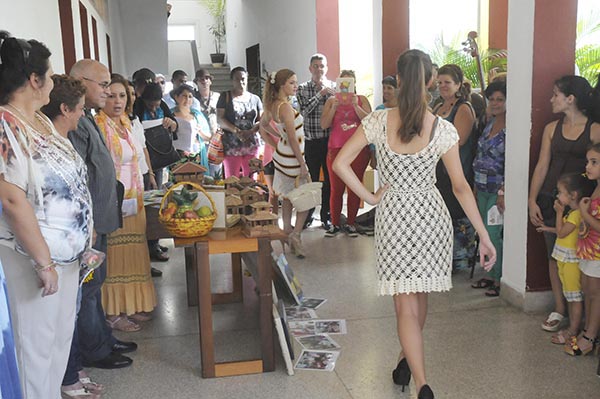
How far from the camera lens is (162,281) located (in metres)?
5.27

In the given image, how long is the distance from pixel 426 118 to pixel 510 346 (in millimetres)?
1623

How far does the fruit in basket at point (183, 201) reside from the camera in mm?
3316

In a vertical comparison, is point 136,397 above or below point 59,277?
below

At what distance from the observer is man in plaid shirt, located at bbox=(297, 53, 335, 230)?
6828mm

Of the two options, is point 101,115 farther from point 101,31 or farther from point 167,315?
point 101,31

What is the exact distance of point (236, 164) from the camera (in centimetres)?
728

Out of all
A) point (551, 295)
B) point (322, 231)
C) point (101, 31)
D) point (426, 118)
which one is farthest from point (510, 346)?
point (101, 31)

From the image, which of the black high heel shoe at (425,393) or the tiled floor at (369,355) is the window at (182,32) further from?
the black high heel shoe at (425,393)

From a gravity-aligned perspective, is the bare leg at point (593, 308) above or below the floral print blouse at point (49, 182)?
below

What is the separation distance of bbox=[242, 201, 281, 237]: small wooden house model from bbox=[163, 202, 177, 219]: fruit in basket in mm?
376

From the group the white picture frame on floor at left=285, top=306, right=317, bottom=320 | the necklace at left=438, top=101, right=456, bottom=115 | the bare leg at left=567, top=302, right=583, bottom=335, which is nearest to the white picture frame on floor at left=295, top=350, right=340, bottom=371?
the white picture frame on floor at left=285, top=306, right=317, bottom=320

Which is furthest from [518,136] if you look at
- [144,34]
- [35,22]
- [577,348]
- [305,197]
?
[144,34]

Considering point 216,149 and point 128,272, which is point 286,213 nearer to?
point 216,149

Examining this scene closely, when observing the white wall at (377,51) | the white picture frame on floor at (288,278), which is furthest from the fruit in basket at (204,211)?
the white wall at (377,51)
